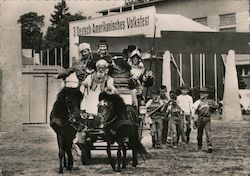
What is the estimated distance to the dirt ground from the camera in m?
10.4

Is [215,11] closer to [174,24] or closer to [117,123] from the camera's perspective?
[174,24]

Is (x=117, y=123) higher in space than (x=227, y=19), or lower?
lower

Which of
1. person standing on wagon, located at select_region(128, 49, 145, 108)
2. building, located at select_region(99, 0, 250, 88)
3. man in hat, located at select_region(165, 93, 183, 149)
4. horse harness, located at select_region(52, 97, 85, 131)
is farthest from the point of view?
building, located at select_region(99, 0, 250, 88)

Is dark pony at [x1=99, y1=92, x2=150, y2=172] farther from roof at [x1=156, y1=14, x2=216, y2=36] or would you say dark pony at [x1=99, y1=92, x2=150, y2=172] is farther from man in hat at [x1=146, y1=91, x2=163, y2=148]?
roof at [x1=156, y1=14, x2=216, y2=36]

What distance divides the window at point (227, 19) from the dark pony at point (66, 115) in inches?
1018

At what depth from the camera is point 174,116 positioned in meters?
15.8

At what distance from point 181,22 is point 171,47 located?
816 centimetres

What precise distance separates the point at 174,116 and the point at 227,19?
70.8 feet

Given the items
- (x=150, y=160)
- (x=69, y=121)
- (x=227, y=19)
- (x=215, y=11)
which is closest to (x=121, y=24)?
(x=227, y=19)

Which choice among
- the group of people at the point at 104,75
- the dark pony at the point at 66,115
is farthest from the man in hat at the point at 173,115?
the dark pony at the point at 66,115

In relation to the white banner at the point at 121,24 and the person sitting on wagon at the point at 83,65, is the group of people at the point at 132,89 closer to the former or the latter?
the person sitting on wagon at the point at 83,65

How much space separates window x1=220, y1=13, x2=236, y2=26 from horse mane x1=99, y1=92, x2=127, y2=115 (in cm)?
2531

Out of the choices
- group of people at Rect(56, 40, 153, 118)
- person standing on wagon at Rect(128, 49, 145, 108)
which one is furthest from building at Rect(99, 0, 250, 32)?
group of people at Rect(56, 40, 153, 118)

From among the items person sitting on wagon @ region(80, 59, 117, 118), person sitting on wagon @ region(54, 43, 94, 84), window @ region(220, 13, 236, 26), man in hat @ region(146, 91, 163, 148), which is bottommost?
man in hat @ region(146, 91, 163, 148)
